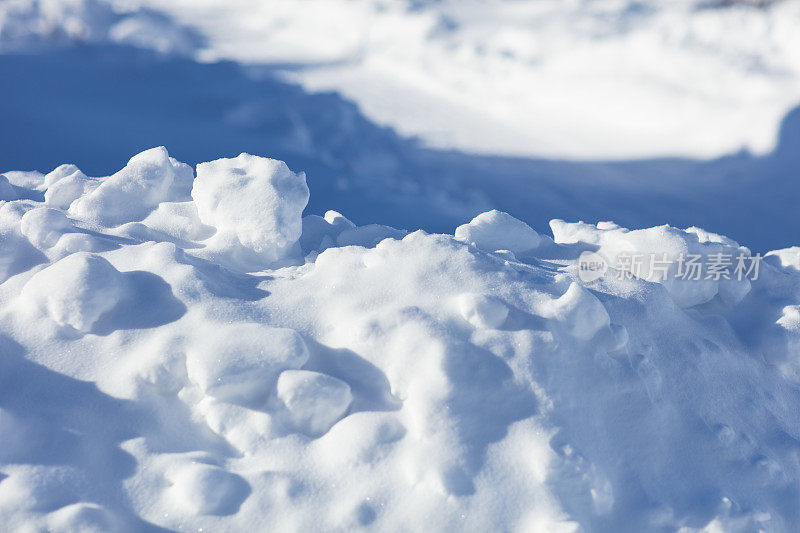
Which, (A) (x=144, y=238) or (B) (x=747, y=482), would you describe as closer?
(B) (x=747, y=482)

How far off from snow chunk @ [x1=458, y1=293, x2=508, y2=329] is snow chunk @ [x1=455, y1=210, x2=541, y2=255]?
529 mm

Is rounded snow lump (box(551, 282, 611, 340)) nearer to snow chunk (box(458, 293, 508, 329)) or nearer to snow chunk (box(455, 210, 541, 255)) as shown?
snow chunk (box(458, 293, 508, 329))

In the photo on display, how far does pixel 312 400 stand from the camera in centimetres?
130

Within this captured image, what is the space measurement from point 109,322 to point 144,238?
1.45ft

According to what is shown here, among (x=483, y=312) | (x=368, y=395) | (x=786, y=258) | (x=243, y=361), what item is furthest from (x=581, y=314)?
(x=786, y=258)

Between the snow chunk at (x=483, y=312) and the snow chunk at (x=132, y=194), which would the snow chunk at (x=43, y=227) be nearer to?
the snow chunk at (x=132, y=194)

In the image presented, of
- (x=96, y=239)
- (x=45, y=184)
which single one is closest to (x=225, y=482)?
(x=96, y=239)

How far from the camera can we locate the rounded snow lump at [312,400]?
1.29 meters

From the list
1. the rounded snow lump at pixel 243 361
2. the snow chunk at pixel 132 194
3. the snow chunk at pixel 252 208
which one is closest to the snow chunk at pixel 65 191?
the snow chunk at pixel 132 194

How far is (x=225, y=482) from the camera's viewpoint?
47.1 inches

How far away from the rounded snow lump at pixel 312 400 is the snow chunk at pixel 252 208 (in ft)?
1.89

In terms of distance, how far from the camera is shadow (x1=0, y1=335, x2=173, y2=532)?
3.87ft

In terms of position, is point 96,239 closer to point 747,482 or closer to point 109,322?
point 109,322

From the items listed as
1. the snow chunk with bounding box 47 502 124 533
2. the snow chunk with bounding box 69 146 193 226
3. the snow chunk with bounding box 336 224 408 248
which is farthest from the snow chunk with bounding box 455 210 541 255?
the snow chunk with bounding box 47 502 124 533
